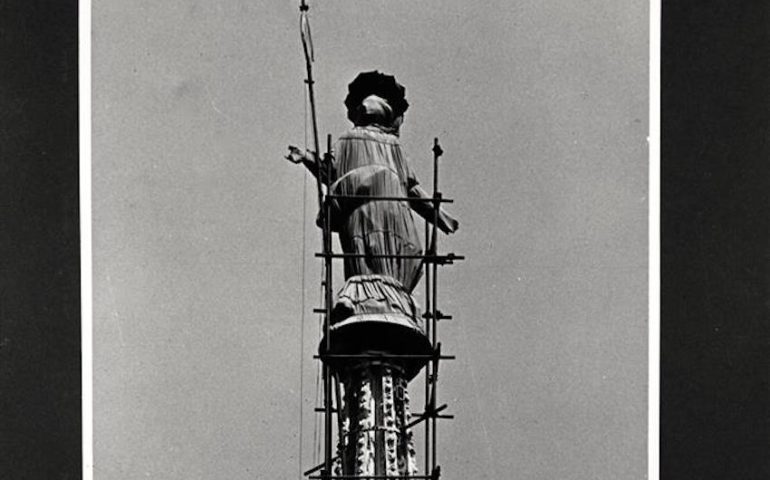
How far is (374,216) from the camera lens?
25.4 metres

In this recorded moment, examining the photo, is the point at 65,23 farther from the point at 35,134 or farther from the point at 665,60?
the point at 665,60

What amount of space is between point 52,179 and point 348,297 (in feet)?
22.9

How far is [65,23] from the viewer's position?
19.0 meters

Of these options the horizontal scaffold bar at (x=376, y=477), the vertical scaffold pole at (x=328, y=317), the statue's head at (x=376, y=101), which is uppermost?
the statue's head at (x=376, y=101)

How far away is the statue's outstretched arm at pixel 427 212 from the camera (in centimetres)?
2597

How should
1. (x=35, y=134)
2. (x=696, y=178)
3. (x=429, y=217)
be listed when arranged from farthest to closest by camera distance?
1. (x=429, y=217)
2. (x=696, y=178)
3. (x=35, y=134)

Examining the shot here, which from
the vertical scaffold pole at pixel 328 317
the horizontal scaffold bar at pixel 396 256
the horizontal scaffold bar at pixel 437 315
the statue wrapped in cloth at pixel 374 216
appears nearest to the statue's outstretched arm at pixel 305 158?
the statue wrapped in cloth at pixel 374 216

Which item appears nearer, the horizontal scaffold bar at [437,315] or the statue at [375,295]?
the statue at [375,295]

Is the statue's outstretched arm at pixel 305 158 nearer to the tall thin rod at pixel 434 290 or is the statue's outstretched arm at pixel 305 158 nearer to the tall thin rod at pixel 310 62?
the tall thin rod at pixel 310 62

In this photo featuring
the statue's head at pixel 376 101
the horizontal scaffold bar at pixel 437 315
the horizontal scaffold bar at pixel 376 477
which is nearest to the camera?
the horizontal scaffold bar at pixel 376 477

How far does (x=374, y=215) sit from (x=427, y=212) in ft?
3.16

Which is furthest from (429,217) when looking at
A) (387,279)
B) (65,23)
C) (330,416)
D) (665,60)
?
(65,23)

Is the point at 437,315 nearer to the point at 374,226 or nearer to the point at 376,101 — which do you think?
the point at 374,226

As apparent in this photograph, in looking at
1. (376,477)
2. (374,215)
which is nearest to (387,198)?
(374,215)
